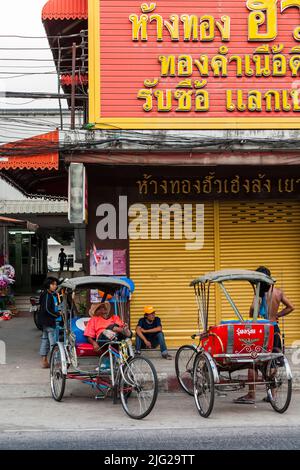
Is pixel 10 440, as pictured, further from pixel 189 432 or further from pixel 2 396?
pixel 2 396

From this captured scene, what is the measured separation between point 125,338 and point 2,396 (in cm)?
238

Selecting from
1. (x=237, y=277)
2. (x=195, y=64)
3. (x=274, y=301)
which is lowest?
(x=274, y=301)

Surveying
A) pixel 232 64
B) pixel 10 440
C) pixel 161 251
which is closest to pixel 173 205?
pixel 161 251

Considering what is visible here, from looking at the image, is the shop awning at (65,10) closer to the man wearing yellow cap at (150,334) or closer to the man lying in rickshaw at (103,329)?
the man wearing yellow cap at (150,334)

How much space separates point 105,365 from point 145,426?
145cm

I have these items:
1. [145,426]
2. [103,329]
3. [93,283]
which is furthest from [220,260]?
[145,426]

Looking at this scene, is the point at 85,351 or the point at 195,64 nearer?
the point at 85,351

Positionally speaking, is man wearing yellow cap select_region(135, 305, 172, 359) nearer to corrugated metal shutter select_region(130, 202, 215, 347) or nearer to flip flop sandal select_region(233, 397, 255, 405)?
corrugated metal shutter select_region(130, 202, 215, 347)

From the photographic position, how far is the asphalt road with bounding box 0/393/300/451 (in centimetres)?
665

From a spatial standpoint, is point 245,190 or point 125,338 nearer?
point 125,338

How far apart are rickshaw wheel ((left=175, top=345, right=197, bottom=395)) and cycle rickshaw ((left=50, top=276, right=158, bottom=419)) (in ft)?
3.96

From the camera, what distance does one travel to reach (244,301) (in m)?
13.0

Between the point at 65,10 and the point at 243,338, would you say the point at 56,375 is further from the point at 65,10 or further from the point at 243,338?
the point at 65,10

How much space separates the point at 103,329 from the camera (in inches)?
357
